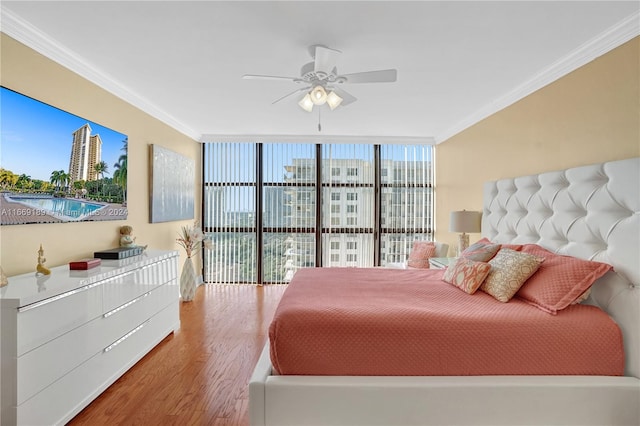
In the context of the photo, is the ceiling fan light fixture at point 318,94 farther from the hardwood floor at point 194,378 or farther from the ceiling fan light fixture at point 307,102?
the hardwood floor at point 194,378

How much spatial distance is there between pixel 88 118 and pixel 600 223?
388 cm

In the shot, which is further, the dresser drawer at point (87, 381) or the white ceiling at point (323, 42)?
the white ceiling at point (323, 42)

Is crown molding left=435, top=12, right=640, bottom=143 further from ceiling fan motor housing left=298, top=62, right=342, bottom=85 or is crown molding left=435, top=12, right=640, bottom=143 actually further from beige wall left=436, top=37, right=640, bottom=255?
ceiling fan motor housing left=298, top=62, right=342, bottom=85

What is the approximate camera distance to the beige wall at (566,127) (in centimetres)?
207

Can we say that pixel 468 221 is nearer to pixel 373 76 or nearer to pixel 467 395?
pixel 373 76

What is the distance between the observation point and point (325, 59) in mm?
2223

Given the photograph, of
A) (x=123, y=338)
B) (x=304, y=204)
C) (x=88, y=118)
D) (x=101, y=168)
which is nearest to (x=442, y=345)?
(x=123, y=338)

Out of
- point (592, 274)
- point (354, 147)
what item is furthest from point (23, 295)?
point (354, 147)

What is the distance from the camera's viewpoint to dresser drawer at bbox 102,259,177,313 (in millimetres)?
2365

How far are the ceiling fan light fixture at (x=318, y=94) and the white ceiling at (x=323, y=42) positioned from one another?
0.91ft

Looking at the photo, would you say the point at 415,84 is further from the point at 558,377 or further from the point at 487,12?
the point at 558,377

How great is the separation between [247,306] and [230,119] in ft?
8.05

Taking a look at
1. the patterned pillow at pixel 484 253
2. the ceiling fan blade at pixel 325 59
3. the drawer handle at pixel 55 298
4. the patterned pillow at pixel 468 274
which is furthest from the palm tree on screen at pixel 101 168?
the patterned pillow at pixel 484 253

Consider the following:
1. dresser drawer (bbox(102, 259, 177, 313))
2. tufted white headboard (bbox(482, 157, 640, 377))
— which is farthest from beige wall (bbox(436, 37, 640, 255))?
dresser drawer (bbox(102, 259, 177, 313))
